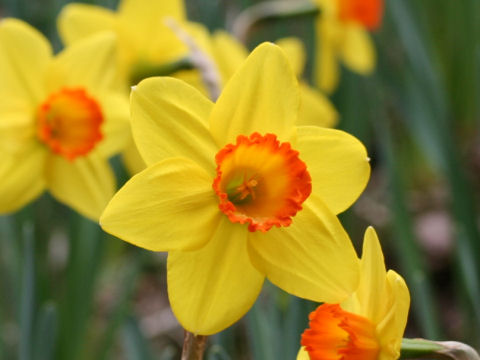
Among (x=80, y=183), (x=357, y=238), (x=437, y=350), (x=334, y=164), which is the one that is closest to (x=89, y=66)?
(x=80, y=183)

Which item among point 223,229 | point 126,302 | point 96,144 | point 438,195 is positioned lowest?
point 438,195

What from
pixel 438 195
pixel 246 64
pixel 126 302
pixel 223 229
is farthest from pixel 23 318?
pixel 438 195

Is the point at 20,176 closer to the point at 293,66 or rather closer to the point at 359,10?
the point at 293,66

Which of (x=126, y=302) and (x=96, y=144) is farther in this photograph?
(x=126, y=302)

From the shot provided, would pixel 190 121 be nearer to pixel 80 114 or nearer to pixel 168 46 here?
pixel 80 114

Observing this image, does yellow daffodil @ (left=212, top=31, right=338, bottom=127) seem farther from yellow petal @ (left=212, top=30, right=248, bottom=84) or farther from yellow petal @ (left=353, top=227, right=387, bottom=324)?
yellow petal @ (left=353, top=227, right=387, bottom=324)

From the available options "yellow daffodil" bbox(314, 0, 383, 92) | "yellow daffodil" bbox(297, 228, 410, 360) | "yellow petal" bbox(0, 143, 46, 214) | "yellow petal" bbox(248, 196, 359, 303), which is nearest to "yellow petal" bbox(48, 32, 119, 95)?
"yellow petal" bbox(0, 143, 46, 214)
